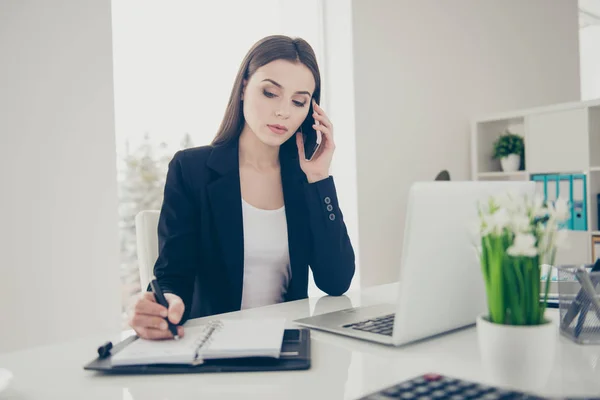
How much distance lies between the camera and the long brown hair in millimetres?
1620

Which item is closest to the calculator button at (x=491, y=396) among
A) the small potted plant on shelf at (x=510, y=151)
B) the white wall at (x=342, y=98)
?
the white wall at (x=342, y=98)

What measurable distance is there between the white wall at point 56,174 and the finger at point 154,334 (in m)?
1.58

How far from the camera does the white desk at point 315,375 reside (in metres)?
0.71

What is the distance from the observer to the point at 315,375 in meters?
0.77

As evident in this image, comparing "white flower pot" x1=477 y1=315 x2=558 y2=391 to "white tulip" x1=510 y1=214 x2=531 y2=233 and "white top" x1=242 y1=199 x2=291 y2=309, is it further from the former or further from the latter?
"white top" x1=242 y1=199 x2=291 y2=309

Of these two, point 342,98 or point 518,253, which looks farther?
point 342,98

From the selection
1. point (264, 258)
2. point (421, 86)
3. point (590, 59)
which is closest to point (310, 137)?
point (264, 258)

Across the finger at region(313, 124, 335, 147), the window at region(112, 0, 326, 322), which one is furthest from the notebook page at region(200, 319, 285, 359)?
the window at region(112, 0, 326, 322)

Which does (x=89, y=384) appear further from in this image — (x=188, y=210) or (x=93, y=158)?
(x=93, y=158)

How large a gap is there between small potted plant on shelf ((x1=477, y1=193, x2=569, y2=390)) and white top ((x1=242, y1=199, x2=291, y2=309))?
0.97 meters

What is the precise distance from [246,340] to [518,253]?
44 cm

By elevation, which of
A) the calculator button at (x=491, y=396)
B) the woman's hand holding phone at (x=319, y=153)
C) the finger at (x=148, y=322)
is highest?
the woman's hand holding phone at (x=319, y=153)

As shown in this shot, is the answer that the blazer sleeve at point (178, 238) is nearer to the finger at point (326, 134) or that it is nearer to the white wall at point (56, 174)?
the finger at point (326, 134)

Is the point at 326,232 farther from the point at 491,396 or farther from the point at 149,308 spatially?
the point at 491,396
